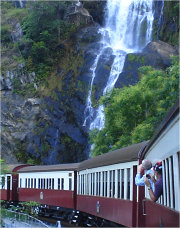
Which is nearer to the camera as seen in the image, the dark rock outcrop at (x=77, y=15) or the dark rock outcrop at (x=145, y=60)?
the dark rock outcrop at (x=145, y=60)

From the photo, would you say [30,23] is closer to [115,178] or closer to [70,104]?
[70,104]

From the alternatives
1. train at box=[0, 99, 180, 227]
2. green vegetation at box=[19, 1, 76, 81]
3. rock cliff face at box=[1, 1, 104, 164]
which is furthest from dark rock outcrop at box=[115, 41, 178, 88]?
train at box=[0, 99, 180, 227]

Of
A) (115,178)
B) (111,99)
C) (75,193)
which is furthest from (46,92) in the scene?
(115,178)

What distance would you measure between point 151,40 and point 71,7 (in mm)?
10984

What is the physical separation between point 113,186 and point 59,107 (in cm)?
3251

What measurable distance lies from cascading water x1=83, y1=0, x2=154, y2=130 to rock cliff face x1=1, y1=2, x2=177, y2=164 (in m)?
0.91

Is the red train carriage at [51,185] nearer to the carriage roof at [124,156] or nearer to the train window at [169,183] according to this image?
the carriage roof at [124,156]

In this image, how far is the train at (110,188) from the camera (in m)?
6.12

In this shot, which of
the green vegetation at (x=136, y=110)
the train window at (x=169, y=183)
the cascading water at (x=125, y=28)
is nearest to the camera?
the train window at (x=169, y=183)

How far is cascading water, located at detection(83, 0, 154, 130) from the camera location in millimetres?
46344

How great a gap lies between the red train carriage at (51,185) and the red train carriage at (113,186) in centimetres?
246

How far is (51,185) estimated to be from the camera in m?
23.7

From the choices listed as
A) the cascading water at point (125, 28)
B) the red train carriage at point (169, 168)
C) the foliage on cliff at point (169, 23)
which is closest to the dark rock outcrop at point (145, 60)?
the cascading water at point (125, 28)

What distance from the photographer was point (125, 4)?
5228 centimetres
